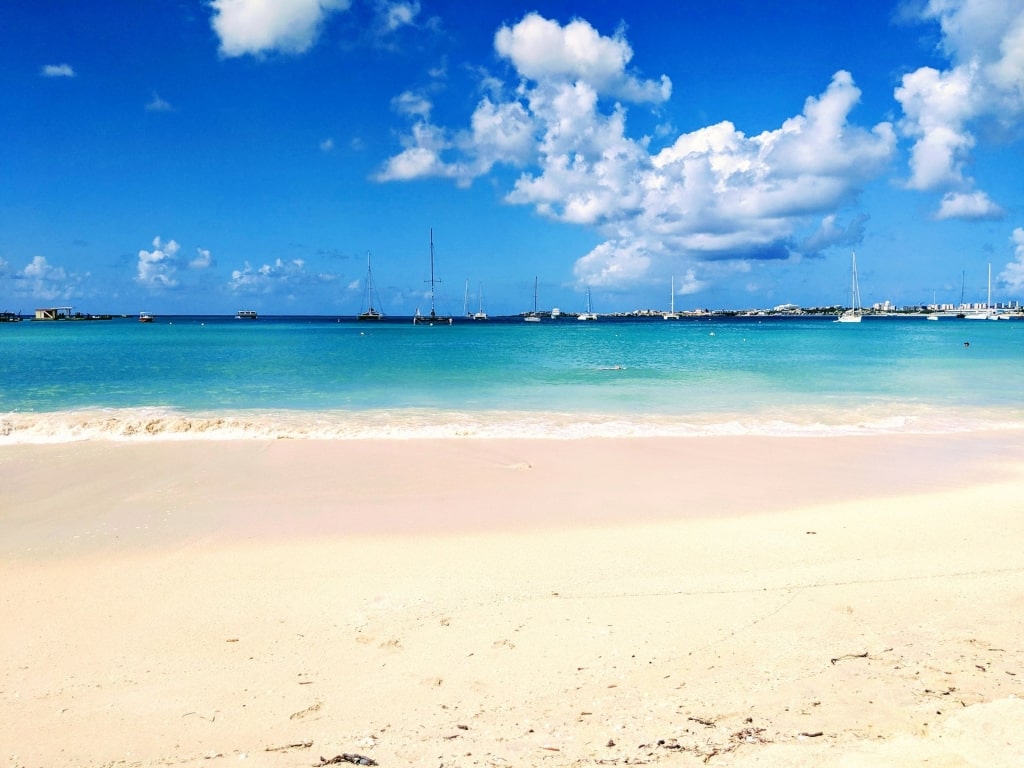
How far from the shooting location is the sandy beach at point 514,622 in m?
3.77

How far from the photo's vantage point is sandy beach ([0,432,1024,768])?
12.4ft

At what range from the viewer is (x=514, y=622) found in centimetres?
532

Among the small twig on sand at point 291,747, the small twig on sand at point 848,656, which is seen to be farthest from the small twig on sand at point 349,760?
the small twig on sand at point 848,656

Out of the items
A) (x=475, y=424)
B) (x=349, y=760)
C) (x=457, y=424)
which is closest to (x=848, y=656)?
(x=349, y=760)

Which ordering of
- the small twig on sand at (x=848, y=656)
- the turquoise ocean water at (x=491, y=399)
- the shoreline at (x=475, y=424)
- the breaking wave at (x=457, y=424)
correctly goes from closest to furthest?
the small twig on sand at (x=848, y=656) → the shoreline at (x=475, y=424) → the breaking wave at (x=457, y=424) → the turquoise ocean water at (x=491, y=399)

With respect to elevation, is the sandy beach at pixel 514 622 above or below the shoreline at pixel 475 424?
below

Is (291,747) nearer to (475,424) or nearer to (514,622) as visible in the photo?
(514,622)

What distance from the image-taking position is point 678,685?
430 cm

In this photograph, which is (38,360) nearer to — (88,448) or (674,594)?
(88,448)

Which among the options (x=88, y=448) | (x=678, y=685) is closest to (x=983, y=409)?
(x=678, y=685)

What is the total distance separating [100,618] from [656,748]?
15.7 feet

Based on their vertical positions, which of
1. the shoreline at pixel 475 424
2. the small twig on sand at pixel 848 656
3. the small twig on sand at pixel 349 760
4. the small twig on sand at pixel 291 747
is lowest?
the small twig on sand at pixel 291 747

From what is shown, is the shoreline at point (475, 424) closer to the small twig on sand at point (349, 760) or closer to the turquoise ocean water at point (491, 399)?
the turquoise ocean water at point (491, 399)

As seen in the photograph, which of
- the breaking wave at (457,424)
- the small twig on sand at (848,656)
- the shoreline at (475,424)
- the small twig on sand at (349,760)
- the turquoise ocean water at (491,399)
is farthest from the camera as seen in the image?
the turquoise ocean water at (491,399)
